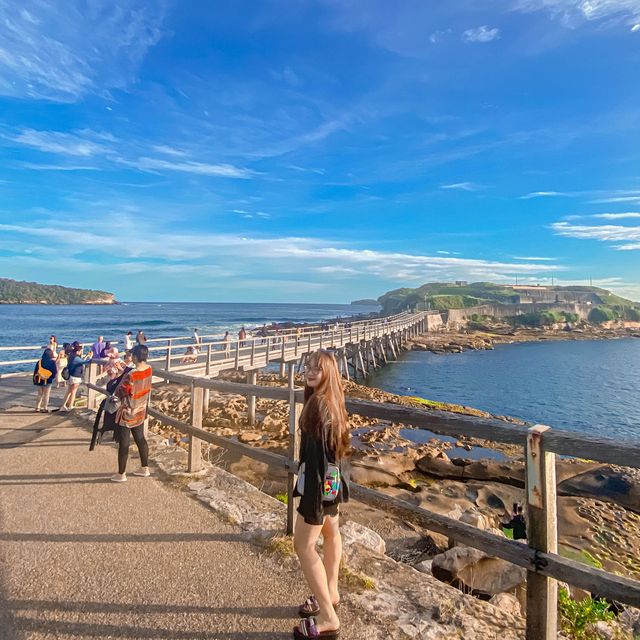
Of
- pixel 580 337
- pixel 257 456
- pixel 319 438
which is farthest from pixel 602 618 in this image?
pixel 580 337

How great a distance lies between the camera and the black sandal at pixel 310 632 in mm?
2426

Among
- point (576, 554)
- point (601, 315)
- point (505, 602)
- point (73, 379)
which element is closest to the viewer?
point (505, 602)

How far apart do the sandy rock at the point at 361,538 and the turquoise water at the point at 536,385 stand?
13.7 metres

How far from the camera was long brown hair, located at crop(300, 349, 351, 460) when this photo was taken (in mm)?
Result: 2445

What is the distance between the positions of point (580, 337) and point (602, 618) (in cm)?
9552

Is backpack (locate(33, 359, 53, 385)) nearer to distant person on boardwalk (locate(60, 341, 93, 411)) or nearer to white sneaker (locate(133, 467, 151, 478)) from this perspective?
distant person on boardwalk (locate(60, 341, 93, 411))

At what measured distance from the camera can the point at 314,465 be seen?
2.43 meters

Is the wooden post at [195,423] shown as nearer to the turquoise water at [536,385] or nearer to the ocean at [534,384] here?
the turquoise water at [536,385]

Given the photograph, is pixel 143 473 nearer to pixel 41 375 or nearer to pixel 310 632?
pixel 310 632

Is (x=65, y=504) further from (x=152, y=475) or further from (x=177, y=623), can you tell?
(x=177, y=623)

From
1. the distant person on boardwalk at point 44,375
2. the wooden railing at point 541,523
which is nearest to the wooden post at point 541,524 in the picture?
the wooden railing at point 541,523

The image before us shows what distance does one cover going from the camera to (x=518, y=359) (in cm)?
5056

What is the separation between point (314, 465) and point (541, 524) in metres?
1.21

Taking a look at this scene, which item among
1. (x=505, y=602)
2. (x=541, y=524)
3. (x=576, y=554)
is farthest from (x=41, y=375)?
(x=576, y=554)
